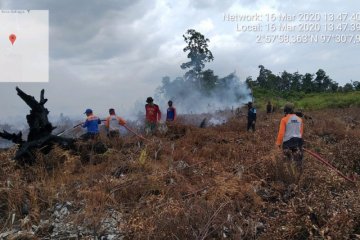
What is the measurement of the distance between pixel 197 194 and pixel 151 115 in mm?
6118

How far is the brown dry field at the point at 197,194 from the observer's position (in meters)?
4.63

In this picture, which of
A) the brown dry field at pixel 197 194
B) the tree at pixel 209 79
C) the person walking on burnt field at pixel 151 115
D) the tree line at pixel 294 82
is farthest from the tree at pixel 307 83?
the brown dry field at pixel 197 194

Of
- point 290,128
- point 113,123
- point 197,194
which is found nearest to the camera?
point 197,194

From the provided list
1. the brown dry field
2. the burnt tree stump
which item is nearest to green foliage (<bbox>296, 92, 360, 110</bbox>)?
the brown dry field

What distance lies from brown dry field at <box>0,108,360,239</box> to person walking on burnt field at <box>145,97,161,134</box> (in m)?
3.00

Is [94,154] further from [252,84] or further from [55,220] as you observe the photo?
[252,84]

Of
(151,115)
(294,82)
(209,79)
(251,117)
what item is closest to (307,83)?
(294,82)

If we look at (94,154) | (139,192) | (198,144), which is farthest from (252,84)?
(139,192)

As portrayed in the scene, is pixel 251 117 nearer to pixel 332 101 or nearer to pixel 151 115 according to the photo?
pixel 151 115

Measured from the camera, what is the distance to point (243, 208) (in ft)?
17.7

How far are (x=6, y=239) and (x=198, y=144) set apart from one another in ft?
22.5

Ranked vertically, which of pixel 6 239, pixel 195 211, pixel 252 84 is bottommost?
pixel 6 239

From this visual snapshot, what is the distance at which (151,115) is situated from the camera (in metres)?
11.8

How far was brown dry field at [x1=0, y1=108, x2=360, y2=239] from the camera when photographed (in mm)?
4633
